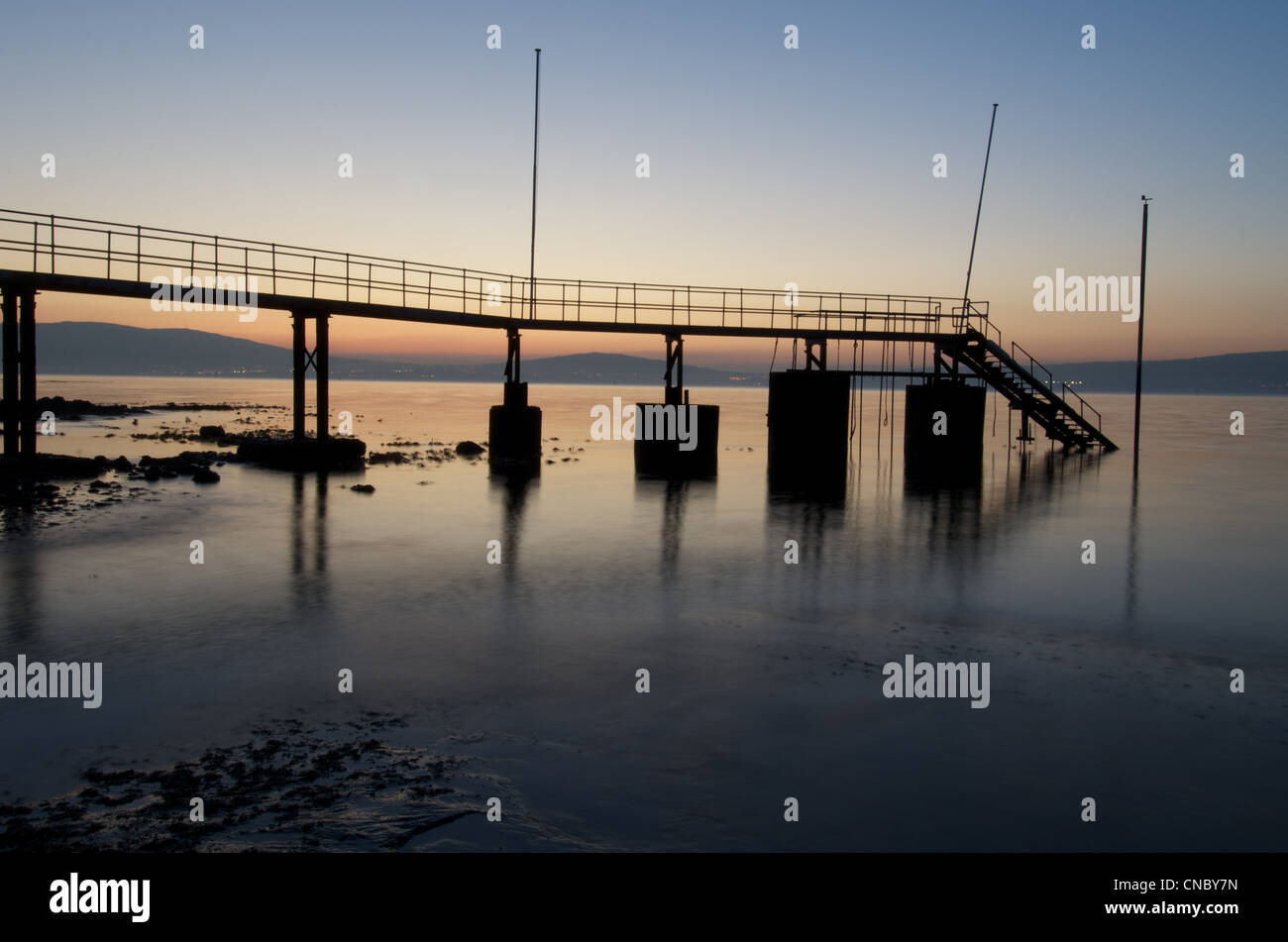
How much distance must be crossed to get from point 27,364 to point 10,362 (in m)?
0.39

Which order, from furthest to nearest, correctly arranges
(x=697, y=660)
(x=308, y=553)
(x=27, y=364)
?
(x=27, y=364) → (x=308, y=553) → (x=697, y=660)

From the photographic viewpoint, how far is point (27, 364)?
25781mm

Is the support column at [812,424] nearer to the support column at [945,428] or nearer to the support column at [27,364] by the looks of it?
the support column at [945,428]

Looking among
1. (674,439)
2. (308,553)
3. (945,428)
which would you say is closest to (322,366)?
(674,439)

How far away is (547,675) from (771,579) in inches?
259

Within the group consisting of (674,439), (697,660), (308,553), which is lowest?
(697,660)

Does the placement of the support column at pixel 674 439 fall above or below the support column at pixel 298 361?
below

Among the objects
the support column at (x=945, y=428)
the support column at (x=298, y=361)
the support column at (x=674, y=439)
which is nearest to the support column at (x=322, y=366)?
the support column at (x=298, y=361)

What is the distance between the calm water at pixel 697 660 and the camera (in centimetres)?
736

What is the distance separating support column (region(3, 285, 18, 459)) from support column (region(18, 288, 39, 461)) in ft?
0.55

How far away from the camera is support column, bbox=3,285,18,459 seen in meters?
25.4

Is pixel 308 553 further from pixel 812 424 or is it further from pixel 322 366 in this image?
pixel 812 424

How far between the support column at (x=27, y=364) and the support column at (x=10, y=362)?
167 millimetres
